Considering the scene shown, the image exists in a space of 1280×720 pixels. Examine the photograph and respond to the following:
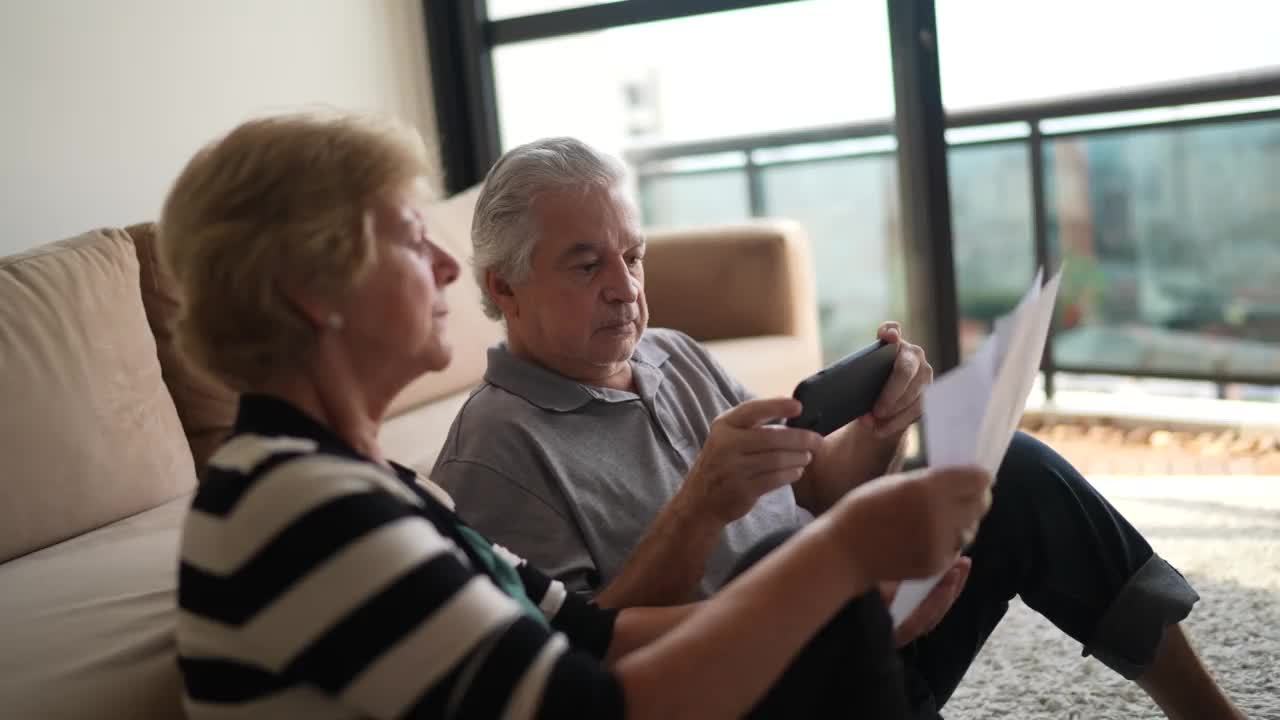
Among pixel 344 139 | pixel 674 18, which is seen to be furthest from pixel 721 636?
pixel 674 18

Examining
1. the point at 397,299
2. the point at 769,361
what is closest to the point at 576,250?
the point at 397,299

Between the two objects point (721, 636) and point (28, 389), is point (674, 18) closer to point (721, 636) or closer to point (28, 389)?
point (28, 389)

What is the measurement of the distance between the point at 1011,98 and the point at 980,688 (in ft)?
6.80

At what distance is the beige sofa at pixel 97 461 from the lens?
121 cm

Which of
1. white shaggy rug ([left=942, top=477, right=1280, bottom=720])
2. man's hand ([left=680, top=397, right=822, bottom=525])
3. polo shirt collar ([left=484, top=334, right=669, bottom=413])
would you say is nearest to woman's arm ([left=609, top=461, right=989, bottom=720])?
man's hand ([left=680, top=397, right=822, bottom=525])

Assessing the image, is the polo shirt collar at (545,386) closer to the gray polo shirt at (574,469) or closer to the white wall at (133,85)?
the gray polo shirt at (574,469)

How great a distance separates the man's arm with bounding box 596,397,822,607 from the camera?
115 cm

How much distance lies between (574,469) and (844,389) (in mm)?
307

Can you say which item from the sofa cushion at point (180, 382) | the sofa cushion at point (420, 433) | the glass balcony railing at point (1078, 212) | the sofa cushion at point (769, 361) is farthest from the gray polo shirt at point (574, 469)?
the glass balcony railing at point (1078, 212)

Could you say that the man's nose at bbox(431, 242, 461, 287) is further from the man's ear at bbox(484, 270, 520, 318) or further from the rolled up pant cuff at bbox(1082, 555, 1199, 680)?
the rolled up pant cuff at bbox(1082, 555, 1199, 680)

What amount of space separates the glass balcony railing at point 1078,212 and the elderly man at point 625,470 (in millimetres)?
1940

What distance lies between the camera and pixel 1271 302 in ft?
11.3

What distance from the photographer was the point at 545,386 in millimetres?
1402

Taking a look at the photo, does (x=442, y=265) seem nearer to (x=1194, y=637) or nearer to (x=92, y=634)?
(x=92, y=634)
